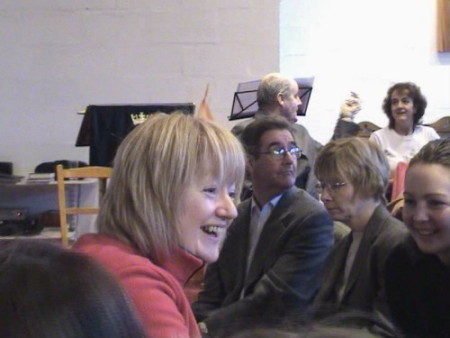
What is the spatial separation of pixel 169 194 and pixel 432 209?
0.75 meters

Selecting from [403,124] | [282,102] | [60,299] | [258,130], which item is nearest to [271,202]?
[258,130]

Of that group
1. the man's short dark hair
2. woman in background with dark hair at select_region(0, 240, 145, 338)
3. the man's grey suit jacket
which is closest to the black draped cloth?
the man's short dark hair

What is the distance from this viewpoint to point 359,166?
7.30 feet

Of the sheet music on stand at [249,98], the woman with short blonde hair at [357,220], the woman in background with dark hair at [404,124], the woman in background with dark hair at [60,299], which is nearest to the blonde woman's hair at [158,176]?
the woman in background with dark hair at [60,299]

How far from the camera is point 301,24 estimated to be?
5543 millimetres

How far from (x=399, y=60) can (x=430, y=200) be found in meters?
4.08

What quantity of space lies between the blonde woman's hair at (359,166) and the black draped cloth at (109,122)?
7.24ft

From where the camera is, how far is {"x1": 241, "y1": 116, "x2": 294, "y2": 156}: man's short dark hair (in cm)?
253

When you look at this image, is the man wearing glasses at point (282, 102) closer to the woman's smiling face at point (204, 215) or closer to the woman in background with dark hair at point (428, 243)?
the woman in background with dark hair at point (428, 243)

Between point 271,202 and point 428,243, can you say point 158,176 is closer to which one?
point 428,243

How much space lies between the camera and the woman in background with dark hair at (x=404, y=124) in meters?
4.29

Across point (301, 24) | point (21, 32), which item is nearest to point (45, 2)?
point (21, 32)

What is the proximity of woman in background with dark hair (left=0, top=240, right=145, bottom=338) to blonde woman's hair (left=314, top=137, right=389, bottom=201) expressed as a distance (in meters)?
1.76

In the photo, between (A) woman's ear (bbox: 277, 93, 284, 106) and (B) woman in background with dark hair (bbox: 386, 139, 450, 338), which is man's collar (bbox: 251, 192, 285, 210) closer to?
(B) woman in background with dark hair (bbox: 386, 139, 450, 338)
